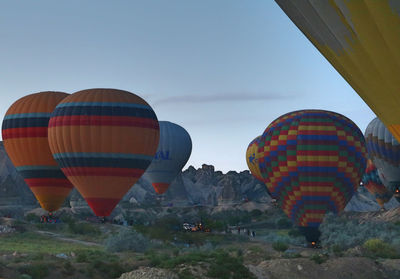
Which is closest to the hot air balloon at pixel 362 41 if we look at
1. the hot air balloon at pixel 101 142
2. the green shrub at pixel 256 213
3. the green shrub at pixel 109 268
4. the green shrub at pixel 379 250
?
the green shrub at pixel 109 268

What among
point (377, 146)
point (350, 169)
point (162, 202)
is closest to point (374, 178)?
point (377, 146)

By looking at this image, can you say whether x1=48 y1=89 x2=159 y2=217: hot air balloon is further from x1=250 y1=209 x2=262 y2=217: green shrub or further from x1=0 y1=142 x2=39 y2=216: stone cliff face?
x1=0 y1=142 x2=39 y2=216: stone cliff face

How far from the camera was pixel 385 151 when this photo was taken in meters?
70.9

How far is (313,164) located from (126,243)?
1613cm

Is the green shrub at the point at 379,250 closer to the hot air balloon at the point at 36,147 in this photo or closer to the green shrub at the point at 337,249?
the green shrub at the point at 337,249

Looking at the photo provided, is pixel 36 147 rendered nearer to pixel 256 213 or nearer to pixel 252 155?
pixel 252 155

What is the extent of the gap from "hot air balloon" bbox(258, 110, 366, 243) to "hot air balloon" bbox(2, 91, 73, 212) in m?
17.5

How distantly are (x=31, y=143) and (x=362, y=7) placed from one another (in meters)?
38.7

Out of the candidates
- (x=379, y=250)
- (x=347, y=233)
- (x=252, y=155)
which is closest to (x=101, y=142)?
(x=379, y=250)

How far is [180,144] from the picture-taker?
8044 centimetres

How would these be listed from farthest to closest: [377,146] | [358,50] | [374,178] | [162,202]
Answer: [162,202]
[374,178]
[377,146]
[358,50]

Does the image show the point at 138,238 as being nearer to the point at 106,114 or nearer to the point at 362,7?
the point at 106,114

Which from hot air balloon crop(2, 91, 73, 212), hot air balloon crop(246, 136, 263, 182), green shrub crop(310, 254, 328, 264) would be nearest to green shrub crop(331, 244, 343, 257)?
green shrub crop(310, 254, 328, 264)

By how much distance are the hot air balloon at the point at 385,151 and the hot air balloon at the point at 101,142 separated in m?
35.2
